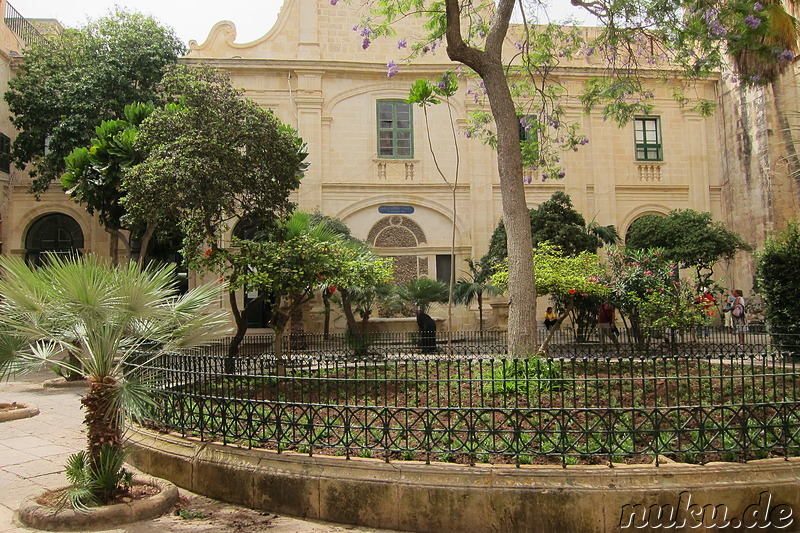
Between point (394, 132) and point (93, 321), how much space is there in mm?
16854

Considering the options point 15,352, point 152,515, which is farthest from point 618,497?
point 15,352

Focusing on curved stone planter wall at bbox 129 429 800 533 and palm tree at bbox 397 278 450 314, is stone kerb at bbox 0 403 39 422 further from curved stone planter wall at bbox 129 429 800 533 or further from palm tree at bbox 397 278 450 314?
palm tree at bbox 397 278 450 314

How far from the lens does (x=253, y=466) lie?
5273 mm

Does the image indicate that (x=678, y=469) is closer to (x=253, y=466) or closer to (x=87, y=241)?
(x=253, y=466)

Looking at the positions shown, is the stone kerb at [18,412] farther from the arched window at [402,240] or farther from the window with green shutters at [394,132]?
the window with green shutters at [394,132]

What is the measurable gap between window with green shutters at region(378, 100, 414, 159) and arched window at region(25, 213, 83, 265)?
10032mm

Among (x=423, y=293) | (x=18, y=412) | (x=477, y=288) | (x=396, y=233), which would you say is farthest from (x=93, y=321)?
(x=396, y=233)

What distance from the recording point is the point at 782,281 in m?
12.9

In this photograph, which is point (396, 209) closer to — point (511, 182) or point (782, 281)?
point (782, 281)

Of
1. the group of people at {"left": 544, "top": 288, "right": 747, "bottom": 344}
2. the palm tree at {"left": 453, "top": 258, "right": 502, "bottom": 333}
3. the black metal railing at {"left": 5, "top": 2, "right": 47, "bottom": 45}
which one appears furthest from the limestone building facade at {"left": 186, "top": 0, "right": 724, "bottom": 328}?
the black metal railing at {"left": 5, "top": 2, "right": 47, "bottom": 45}

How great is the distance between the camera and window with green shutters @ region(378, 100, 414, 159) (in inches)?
824

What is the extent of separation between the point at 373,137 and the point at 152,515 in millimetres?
17034

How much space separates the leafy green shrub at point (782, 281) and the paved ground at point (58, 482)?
36.7 ft

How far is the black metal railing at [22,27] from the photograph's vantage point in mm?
19688
